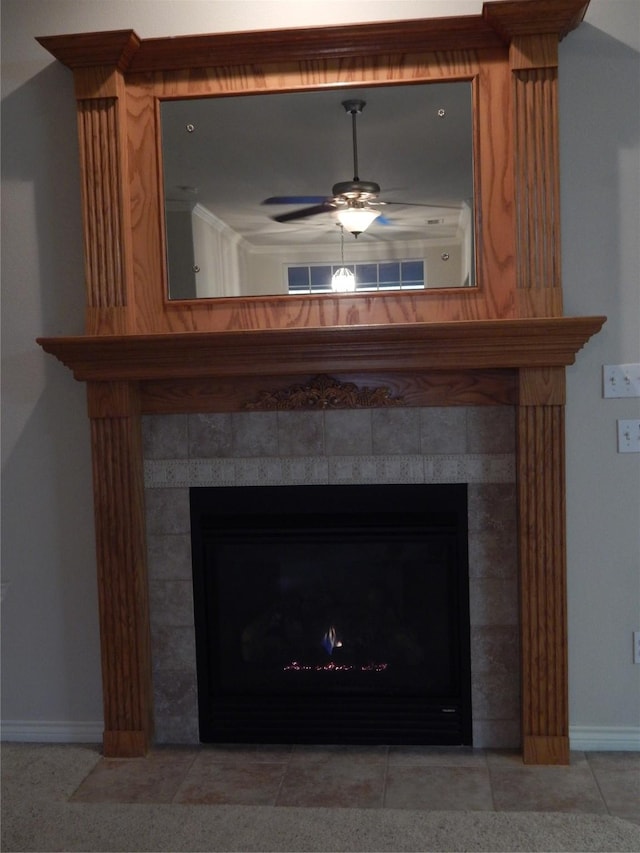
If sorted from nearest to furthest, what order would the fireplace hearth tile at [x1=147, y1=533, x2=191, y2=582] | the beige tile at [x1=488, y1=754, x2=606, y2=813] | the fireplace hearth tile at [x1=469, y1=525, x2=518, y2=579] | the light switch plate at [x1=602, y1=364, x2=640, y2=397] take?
the beige tile at [x1=488, y1=754, x2=606, y2=813] < the light switch plate at [x1=602, y1=364, x2=640, y2=397] < the fireplace hearth tile at [x1=469, y1=525, x2=518, y2=579] < the fireplace hearth tile at [x1=147, y1=533, x2=191, y2=582]

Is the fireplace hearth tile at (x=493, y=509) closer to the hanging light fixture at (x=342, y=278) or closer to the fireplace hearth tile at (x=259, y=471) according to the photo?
the fireplace hearth tile at (x=259, y=471)

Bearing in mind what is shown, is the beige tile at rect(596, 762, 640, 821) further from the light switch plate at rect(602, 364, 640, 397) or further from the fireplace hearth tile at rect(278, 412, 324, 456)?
the fireplace hearth tile at rect(278, 412, 324, 456)

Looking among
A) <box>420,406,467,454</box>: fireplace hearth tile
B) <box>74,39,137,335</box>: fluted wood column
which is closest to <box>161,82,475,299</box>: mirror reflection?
<box>74,39,137,335</box>: fluted wood column

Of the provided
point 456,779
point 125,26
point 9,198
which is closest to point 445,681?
point 456,779

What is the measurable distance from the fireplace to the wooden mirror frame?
22.3 inches

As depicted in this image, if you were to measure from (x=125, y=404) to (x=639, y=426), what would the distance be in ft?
5.07

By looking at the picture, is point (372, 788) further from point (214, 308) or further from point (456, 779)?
point (214, 308)

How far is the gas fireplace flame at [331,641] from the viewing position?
2789mm

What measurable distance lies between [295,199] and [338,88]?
0.34 metres

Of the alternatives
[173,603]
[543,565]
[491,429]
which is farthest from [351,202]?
[173,603]

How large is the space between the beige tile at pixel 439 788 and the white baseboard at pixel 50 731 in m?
0.99

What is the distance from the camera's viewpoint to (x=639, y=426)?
2.57 m

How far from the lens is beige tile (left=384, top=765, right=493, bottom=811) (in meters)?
2.37

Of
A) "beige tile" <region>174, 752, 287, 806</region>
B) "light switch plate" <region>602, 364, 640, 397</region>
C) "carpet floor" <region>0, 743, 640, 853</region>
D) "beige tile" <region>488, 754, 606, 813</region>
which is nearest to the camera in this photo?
"carpet floor" <region>0, 743, 640, 853</region>
